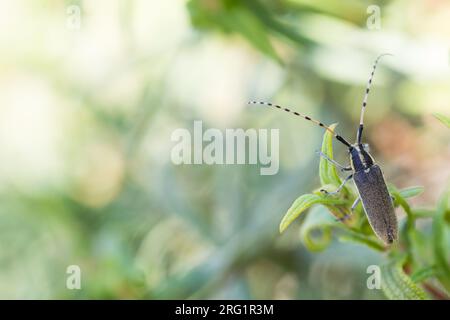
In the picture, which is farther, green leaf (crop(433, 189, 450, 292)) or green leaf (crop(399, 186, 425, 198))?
green leaf (crop(433, 189, 450, 292))

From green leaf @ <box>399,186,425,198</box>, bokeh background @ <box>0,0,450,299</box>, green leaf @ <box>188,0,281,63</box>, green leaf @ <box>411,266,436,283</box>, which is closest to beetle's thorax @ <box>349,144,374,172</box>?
green leaf @ <box>399,186,425,198</box>

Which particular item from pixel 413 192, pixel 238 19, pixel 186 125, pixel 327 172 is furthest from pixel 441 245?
pixel 186 125

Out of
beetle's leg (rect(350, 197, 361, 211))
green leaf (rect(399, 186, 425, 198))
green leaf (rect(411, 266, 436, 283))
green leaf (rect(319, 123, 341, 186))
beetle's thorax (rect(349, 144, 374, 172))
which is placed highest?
beetle's thorax (rect(349, 144, 374, 172))

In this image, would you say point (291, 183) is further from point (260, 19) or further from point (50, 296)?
point (50, 296)

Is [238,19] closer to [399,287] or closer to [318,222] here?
[318,222]

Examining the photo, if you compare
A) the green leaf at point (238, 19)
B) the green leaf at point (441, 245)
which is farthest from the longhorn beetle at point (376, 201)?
the green leaf at point (238, 19)

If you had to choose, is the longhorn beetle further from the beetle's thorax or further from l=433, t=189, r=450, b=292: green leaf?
l=433, t=189, r=450, b=292: green leaf

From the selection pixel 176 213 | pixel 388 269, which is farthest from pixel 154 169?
pixel 388 269
